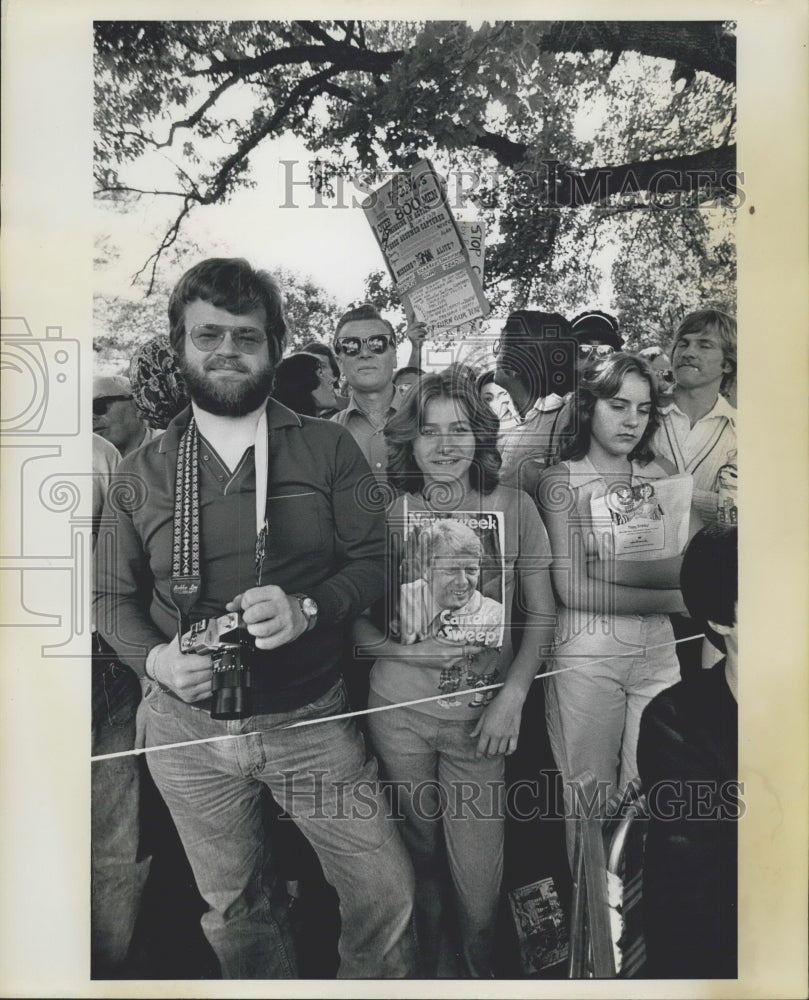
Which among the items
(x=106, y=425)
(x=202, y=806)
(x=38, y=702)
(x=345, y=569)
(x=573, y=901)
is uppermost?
(x=106, y=425)

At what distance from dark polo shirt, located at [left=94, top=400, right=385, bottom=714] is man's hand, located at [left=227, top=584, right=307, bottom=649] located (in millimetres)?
28

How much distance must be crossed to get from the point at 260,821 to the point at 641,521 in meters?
1.57

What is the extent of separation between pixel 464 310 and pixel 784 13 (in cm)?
144

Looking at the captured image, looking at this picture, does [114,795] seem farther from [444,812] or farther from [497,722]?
[497,722]

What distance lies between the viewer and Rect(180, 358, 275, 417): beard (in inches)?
109

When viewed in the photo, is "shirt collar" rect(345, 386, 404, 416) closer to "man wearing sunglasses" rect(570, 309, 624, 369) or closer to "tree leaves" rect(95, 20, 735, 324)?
"tree leaves" rect(95, 20, 735, 324)

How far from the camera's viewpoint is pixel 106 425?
2.79 meters

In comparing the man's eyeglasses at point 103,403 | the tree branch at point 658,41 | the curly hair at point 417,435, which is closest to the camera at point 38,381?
the man's eyeglasses at point 103,403

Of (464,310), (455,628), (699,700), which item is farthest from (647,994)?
(464,310)

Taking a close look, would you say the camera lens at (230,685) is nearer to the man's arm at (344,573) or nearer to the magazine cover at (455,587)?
the man's arm at (344,573)

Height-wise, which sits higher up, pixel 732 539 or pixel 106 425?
pixel 106 425

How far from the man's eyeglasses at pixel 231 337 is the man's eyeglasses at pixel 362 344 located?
9.7 inches

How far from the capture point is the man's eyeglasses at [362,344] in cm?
279

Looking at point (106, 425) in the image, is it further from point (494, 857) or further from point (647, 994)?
point (647, 994)
